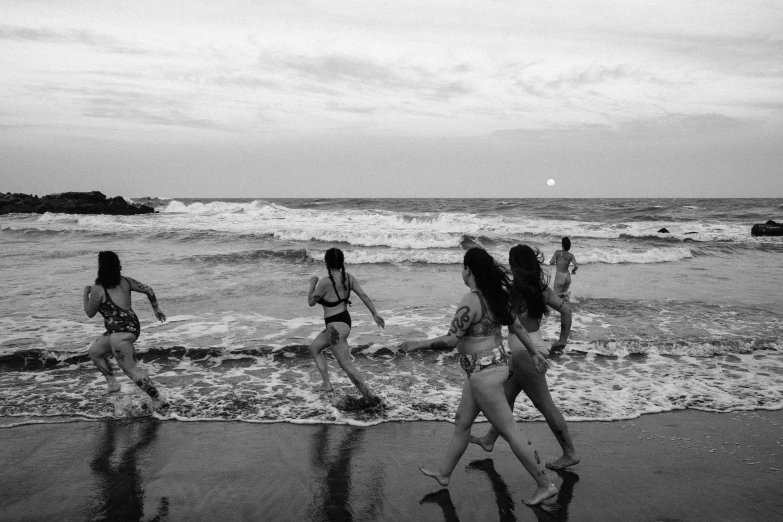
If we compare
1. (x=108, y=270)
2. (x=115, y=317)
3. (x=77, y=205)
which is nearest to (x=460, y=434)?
(x=115, y=317)

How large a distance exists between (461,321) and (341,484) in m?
1.77

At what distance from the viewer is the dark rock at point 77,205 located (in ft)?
167

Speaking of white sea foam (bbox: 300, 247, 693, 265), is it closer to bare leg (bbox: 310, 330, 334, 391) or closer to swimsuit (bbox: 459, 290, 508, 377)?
bare leg (bbox: 310, 330, 334, 391)

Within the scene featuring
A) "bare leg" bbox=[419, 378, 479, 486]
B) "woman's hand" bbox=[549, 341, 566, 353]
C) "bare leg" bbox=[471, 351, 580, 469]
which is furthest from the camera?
"woman's hand" bbox=[549, 341, 566, 353]

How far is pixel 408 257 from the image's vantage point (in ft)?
70.8

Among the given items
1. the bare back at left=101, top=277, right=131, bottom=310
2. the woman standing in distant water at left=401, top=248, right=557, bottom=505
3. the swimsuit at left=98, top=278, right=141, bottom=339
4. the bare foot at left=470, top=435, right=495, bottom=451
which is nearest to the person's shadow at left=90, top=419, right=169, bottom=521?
the swimsuit at left=98, top=278, right=141, bottom=339

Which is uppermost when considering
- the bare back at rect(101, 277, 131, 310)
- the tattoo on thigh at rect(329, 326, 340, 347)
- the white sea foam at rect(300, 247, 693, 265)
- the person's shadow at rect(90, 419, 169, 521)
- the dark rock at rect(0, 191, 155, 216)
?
the dark rock at rect(0, 191, 155, 216)

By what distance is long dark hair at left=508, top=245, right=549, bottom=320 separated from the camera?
4.83 meters

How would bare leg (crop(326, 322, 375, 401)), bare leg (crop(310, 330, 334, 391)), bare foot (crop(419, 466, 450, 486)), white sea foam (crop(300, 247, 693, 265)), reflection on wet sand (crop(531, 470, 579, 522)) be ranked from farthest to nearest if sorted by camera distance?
1. white sea foam (crop(300, 247, 693, 265))
2. bare leg (crop(310, 330, 334, 391))
3. bare leg (crop(326, 322, 375, 401))
4. bare foot (crop(419, 466, 450, 486))
5. reflection on wet sand (crop(531, 470, 579, 522))

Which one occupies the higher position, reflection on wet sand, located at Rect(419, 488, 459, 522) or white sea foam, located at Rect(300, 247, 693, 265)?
white sea foam, located at Rect(300, 247, 693, 265)

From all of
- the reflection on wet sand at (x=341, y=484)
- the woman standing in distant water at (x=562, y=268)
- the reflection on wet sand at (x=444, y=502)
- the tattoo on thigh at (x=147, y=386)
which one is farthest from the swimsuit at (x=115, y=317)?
the woman standing in distant water at (x=562, y=268)

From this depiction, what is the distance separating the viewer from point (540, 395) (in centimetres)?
481

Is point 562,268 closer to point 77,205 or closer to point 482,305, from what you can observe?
point 482,305

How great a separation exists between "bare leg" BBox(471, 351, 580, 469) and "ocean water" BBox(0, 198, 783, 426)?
1152 mm
